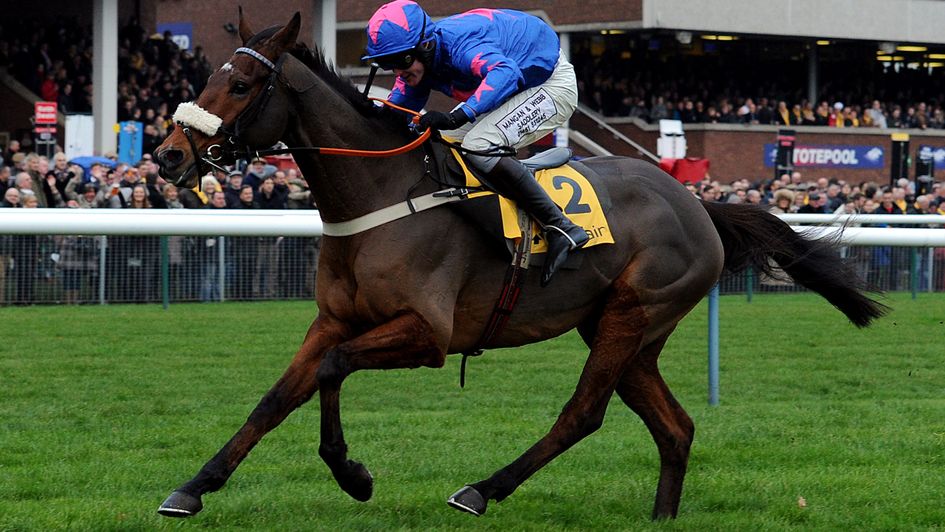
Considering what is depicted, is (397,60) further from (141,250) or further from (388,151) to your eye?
(141,250)

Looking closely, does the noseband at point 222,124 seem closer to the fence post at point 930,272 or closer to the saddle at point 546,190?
the saddle at point 546,190

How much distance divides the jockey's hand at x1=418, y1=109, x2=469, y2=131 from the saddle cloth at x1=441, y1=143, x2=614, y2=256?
169 millimetres

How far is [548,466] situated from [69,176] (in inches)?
329

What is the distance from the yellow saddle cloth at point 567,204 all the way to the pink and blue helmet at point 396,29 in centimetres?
48

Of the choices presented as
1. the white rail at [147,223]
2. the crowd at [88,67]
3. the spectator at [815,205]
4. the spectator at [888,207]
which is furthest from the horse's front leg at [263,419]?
the crowd at [88,67]

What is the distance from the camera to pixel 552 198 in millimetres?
5352

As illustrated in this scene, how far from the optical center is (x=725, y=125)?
2867 centimetres

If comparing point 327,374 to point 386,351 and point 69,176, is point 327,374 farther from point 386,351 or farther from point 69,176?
point 69,176

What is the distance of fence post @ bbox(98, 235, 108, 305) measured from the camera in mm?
11727

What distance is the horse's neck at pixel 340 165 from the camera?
495 cm

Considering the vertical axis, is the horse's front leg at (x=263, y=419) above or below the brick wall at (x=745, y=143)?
below

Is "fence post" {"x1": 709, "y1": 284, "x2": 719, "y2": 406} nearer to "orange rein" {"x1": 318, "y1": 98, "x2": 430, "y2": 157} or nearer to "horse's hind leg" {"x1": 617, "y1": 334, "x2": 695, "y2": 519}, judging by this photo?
"horse's hind leg" {"x1": 617, "y1": 334, "x2": 695, "y2": 519}

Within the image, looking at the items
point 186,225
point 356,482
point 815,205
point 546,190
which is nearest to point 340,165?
point 546,190

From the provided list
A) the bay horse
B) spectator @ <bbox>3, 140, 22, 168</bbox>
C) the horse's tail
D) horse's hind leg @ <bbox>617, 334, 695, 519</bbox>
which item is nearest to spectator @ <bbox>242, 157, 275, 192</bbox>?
spectator @ <bbox>3, 140, 22, 168</bbox>
